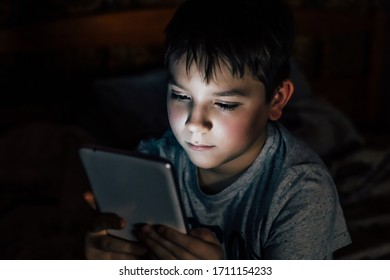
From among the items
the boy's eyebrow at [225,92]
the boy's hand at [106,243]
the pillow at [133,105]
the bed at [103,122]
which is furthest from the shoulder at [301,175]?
the pillow at [133,105]

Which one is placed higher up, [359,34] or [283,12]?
[359,34]

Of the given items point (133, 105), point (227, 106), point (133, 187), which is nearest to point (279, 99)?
point (227, 106)

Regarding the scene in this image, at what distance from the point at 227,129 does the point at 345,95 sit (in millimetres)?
1239

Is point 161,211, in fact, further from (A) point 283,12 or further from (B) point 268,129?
(A) point 283,12

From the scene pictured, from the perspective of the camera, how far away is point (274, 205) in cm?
74

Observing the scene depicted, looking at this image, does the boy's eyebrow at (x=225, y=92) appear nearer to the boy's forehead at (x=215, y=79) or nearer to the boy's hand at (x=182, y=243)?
→ the boy's forehead at (x=215, y=79)

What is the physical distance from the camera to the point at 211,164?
74 cm

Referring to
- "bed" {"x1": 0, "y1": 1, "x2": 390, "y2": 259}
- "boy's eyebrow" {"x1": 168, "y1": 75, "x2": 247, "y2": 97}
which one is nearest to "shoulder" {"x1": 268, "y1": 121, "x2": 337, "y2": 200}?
"boy's eyebrow" {"x1": 168, "y1": 75, "x2": 247, "y2": 97}

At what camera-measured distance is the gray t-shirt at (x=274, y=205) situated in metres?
0.73

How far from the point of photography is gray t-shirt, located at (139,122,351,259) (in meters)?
0.73

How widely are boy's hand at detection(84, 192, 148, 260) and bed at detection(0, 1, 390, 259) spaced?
0.61ft

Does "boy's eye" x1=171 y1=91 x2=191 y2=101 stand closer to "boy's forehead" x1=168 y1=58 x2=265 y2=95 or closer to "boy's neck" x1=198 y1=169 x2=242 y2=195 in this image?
"boy's forehead" x1=168 y1=58 x2=265 y2=95
